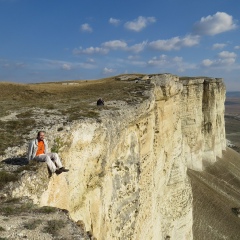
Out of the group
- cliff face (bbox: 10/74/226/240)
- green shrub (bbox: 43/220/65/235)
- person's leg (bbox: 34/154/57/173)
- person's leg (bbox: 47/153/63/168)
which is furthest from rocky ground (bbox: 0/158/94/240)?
person's leg (bbox: 47/153/63/168)

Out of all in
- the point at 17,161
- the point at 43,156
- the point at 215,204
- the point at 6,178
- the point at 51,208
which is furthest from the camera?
the point at 215,204

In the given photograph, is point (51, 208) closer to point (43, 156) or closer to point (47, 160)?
point (47, 160)

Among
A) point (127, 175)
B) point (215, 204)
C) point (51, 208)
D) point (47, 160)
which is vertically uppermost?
point (47, 160)

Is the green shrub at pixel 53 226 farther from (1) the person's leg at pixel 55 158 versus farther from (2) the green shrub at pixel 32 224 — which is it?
(1) the person's leg at pixel 55 158

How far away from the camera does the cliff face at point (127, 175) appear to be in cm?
1107

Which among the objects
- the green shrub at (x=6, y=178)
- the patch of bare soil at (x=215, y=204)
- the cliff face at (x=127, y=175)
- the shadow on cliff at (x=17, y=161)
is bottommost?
the patch of bare soil at (x=215, y=204)

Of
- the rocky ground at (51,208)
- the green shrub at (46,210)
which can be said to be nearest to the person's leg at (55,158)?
the rocky ground at (51,208)

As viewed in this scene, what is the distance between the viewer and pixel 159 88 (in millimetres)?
23719

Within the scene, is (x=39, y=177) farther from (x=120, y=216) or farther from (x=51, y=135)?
(x=120, y=216)

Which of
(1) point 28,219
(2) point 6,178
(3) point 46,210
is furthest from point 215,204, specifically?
(1) point 28,219

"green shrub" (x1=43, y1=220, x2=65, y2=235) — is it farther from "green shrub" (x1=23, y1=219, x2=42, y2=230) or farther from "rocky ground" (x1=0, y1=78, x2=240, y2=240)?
"green shrub" (x1=23, y1=219, x2=42, y2=230)

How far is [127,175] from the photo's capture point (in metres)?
14.8

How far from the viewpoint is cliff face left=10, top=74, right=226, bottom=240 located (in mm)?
11071

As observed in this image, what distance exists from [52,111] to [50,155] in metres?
5.63
